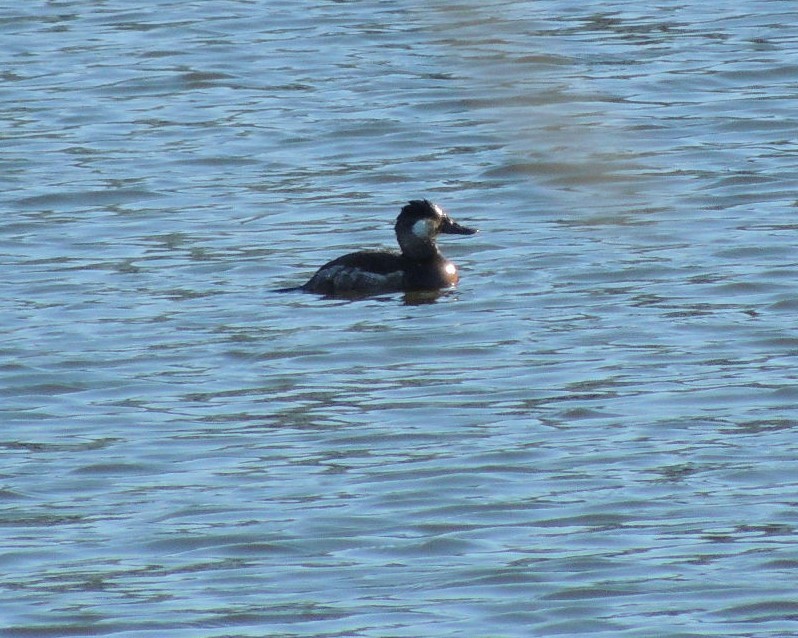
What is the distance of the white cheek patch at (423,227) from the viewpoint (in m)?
12.4

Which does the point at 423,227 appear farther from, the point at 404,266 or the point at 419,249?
the point at 404,266

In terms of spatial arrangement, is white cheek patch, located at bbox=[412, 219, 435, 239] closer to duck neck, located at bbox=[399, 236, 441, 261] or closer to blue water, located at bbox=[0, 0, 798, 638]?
duck neck, located at bbox=[399, 236, 441, 261]

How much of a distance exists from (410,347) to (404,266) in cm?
182

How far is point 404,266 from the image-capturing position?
12289mm

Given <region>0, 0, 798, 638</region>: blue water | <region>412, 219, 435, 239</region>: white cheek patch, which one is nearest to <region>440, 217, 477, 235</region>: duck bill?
<region>412, 219, 435, 239</region>: white cheek patch

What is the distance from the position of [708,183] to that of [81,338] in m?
5.08

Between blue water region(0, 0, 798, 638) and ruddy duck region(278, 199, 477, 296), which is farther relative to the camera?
ruddy duck region(278, 199, 477, 296)

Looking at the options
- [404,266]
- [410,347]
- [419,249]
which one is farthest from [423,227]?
[410,347]

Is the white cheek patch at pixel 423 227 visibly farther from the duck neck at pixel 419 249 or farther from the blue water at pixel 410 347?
the blue water at pixel 410 347

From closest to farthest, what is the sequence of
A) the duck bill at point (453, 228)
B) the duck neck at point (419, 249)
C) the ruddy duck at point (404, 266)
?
the ruddy duck at point (404, 266)
the duck neck at point (419, 249)
the duck bill at point (453, 228)

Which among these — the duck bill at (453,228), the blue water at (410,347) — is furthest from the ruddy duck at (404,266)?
the blue water at (410,347)

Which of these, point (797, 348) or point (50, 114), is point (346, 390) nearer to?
point (797, 348)

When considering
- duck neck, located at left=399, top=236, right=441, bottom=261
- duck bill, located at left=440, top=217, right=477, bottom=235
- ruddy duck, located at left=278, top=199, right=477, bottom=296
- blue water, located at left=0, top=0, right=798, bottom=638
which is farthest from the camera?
duck bill, located at left=440, top=217, right=477, bottom=235

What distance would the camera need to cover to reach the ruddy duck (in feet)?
38.5
